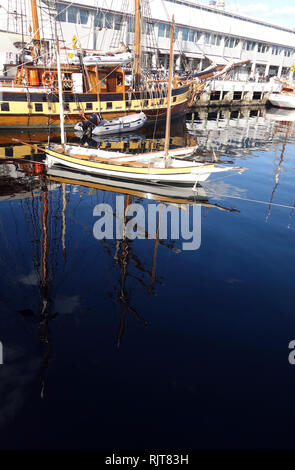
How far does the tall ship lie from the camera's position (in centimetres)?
3300

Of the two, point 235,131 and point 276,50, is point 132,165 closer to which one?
point 235,131

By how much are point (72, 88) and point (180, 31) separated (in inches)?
1584

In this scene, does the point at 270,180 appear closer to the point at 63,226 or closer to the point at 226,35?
the point at 63,226

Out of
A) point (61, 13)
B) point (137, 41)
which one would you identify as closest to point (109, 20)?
point (61, 13)

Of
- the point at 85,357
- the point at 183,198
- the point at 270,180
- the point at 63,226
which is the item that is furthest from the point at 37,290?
the point at 270,180

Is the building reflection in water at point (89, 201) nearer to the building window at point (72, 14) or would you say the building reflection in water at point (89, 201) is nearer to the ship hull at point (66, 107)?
the ship hull at point (66, 107)

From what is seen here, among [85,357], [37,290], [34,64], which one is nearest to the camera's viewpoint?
[85,357]

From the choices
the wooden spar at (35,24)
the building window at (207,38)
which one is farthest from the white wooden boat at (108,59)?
the building window at (207,38)

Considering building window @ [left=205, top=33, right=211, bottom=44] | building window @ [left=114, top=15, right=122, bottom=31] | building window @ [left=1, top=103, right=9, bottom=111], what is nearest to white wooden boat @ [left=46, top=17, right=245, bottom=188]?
building window @ [left=1, top=103, right=9, bottom=111]

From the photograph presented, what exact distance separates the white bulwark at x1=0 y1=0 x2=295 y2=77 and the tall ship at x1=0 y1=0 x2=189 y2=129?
2.67 meters

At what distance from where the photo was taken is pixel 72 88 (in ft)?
117

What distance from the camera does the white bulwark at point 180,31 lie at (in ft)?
150

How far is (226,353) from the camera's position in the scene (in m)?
9.12

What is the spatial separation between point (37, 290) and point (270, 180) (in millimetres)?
19787
